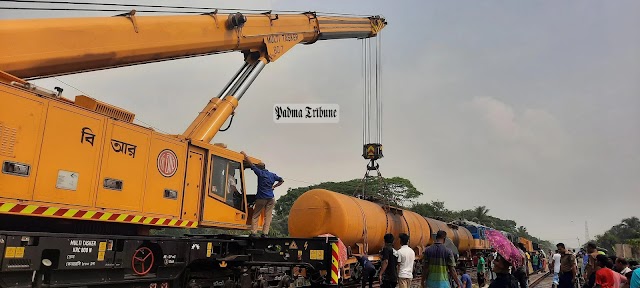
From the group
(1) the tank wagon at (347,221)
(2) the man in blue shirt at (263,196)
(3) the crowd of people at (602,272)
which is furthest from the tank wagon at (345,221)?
(3) the crowd of people at (602,272)

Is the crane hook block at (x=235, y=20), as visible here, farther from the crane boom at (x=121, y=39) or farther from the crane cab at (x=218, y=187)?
the crane cab at (x=218, y=187)

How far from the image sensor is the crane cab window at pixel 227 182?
788cm

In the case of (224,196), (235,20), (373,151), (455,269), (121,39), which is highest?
(235,20)

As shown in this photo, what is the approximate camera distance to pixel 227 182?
8.13 m

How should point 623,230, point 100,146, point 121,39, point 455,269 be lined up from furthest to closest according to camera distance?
point 623,230
point 455,269
point 121,39
point 100,146

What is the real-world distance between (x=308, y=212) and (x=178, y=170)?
220 inches

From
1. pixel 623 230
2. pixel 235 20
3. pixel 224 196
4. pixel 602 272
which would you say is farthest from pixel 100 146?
pixel 623 230

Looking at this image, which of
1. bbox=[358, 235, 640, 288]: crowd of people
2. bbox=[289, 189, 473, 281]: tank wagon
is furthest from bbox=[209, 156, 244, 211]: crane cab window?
bbox=[289, 189, 473, 281]: tank wagon

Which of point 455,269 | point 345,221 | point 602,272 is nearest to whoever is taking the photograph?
point 602,272

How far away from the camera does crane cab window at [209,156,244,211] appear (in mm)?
7877

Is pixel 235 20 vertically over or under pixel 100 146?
over

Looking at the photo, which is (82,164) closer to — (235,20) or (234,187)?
Result: (234,187)

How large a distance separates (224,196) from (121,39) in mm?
3264

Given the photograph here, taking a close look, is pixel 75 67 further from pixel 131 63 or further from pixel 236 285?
pixel 236 285
